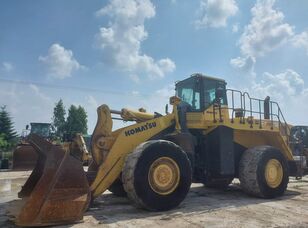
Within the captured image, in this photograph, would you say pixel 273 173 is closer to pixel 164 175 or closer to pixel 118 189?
pixel 164 175

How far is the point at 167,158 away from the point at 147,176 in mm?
726

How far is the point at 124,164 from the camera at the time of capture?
7.33 m

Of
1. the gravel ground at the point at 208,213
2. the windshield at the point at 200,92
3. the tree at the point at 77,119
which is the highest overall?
the tree at the point at 77,119

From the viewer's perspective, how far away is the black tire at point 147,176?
702 cm

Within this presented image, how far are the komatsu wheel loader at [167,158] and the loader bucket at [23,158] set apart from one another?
24.0 ft

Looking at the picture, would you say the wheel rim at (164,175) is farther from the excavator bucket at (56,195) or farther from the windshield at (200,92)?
the windshield at (200,92)

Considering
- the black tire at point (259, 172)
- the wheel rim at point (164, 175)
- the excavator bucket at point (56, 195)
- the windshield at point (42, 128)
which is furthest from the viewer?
the windshield at point (42, 128)

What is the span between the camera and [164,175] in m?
7.54

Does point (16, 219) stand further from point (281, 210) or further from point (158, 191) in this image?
A: point (281, 210)

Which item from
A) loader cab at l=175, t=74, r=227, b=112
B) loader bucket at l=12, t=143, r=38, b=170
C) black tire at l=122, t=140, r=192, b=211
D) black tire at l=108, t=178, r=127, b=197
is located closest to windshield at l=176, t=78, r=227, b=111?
loader cab at l=175, t=74, r=227, b=112

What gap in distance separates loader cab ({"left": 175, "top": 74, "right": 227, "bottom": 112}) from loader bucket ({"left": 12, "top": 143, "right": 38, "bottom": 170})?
9.46 metres

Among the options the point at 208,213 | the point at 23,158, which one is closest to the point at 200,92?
the point at 208,213

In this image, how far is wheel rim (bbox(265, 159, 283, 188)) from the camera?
9.55 meters

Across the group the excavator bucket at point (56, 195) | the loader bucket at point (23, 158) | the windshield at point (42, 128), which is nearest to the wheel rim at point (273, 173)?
the excavator bucket at point (56, 195)
